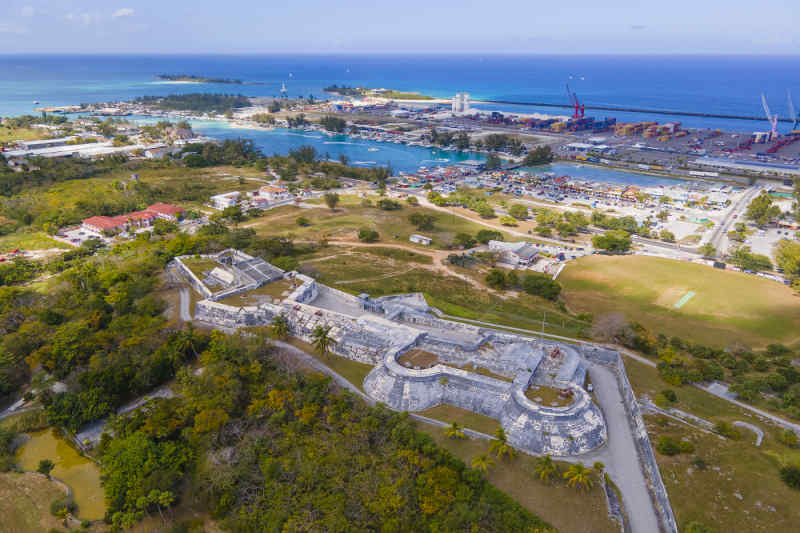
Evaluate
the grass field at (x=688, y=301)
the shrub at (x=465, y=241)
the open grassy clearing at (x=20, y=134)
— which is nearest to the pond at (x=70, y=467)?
the grass field at (x=688, y=301)

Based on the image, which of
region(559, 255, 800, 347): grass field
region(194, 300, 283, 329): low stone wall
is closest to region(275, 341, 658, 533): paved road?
region(194, 300, 283, 329): low stone wall

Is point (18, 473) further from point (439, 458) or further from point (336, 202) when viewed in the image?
point (336, 202)

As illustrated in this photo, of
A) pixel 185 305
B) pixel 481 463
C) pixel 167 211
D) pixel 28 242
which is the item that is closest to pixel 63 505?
pixel 185 305

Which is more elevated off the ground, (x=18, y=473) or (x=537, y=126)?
(x=537, y=126)

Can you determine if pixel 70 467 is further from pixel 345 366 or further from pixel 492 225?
pixel 492 225

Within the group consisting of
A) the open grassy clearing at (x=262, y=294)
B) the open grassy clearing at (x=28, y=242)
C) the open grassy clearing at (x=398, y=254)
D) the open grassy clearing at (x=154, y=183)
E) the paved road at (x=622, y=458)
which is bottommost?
the paved road at (x=622, y=458)

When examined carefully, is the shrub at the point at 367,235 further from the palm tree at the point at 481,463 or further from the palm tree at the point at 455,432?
the palm tree at the point at 481,463

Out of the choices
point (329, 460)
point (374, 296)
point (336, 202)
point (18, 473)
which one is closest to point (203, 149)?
point (336, 202)
